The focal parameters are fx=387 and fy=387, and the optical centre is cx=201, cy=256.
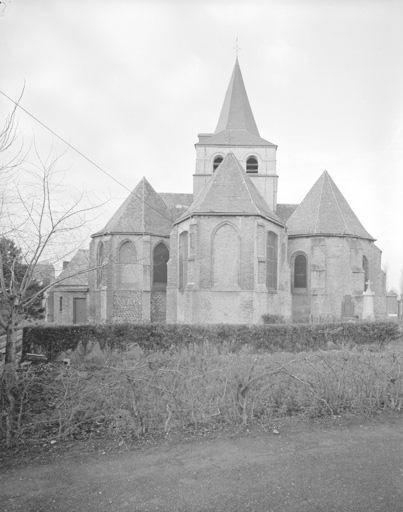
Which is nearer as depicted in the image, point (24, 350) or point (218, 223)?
point (24, 350)

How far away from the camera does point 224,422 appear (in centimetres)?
594

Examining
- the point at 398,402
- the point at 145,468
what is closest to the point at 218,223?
the point at 398,402

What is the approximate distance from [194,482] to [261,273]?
627 inches

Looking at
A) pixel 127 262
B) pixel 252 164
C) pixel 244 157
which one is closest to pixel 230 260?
pixel 127 262

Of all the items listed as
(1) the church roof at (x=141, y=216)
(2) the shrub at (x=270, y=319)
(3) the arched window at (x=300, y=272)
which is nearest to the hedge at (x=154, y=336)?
(2) the shrub at (x=270, y=319)

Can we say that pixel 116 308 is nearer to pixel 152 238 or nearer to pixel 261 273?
pixel 152 238

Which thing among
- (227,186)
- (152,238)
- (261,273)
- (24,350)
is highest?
(227,186)

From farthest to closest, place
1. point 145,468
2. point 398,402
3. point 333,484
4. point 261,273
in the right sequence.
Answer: point 261,273, point 398,402, point 145,468, point 333,484

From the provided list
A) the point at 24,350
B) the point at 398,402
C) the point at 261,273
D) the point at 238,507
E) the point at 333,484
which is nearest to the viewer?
the point at 238,507

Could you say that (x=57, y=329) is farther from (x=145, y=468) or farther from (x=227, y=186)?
(x=227, y=186)

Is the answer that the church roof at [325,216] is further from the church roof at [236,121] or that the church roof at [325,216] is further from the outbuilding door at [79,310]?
the outbuilding door at [79,310]

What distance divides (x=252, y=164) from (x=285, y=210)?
181 inches

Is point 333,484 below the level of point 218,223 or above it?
below

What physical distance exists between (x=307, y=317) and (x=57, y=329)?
15525mm
